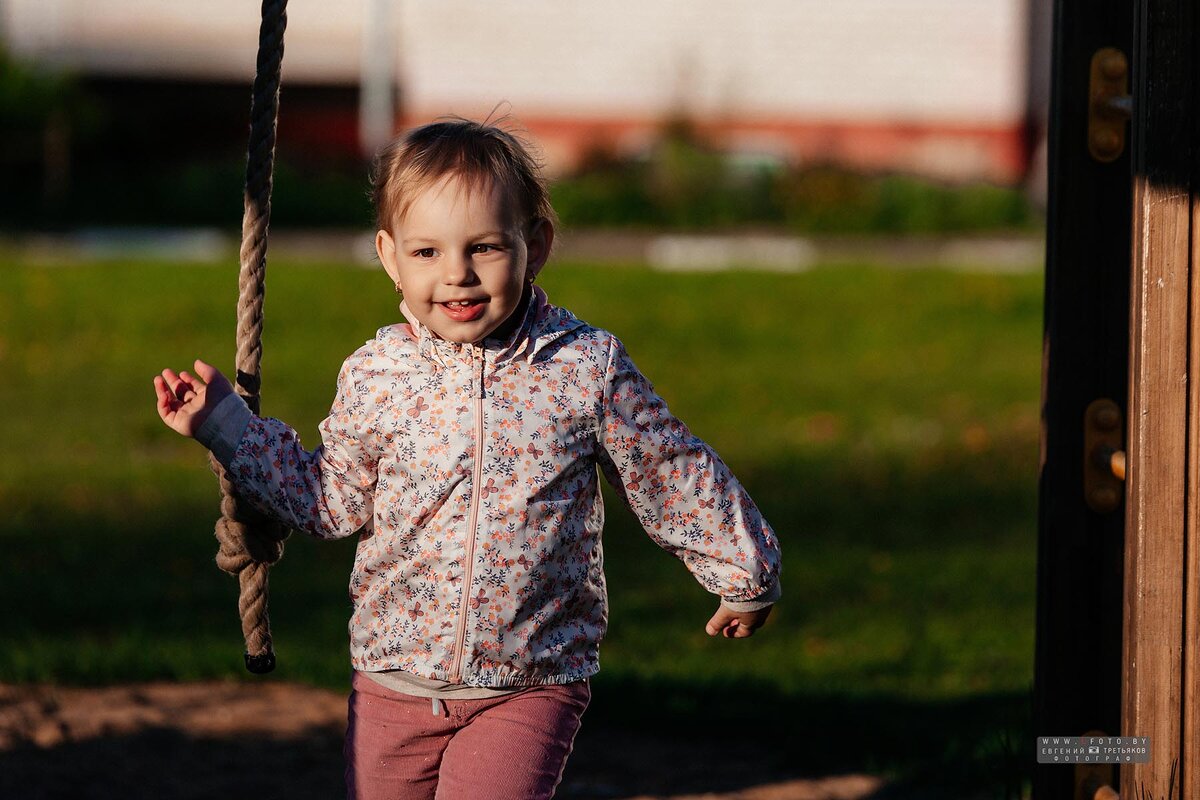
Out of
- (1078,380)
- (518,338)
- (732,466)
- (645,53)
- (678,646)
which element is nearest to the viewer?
(518,338)

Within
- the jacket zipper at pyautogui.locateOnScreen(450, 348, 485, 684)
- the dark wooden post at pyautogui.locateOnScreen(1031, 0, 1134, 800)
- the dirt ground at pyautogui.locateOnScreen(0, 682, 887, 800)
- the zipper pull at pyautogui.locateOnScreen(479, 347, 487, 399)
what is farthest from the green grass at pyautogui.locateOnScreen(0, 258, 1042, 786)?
the zipper pull at pyautogui.locateOnScreen(479, 347, 487, 399)

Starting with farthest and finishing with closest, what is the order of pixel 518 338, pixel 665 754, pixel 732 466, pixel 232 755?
pixel 732 466 < pixel 665 754 < pixel 232 755 < pixel 518 338

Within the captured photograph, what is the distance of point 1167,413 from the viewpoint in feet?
9.96

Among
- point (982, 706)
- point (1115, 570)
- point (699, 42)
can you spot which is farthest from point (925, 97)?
point (1115, 570)

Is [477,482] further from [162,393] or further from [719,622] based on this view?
[162,393]

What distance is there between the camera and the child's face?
290 cm

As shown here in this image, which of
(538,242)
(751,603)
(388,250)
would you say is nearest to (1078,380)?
(751,603)

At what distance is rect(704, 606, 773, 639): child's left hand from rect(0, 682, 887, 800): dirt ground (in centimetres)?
154

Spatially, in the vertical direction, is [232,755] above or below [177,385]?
below

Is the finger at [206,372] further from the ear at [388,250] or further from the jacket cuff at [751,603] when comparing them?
the jacket cuff at [751,603]

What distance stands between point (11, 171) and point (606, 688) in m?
22.0

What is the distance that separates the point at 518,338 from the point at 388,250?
0.28 m

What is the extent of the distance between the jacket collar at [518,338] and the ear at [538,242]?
0.16 feet

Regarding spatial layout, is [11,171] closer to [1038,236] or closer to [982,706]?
[1038,236]
